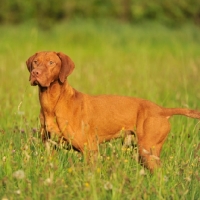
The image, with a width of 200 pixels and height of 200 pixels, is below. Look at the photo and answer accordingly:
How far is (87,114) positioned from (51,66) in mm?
592

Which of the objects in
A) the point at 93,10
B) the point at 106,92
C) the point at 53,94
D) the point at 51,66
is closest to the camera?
the point at 51,66

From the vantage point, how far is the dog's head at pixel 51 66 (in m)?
5.59

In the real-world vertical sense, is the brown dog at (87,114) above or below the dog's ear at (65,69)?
below

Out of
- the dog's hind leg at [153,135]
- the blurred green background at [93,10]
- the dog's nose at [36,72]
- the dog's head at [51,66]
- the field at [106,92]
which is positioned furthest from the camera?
Result: the blurred green background at [93,10]

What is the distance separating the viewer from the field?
4.57m

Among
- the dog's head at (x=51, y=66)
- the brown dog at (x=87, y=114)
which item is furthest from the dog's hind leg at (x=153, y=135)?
the dog's head at (x=51, y=66)

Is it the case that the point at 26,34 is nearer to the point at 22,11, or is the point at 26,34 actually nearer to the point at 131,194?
the point at 22,11

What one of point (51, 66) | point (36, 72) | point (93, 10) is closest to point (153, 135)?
point (51, 66)

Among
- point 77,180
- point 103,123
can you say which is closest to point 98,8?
point 103,123

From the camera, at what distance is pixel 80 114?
585 cm

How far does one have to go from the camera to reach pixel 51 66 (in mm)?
5680

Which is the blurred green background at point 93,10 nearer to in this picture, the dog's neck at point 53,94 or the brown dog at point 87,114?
the brown dog at point 87,114

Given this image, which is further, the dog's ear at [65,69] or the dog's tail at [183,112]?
the dog's tail at [183,112]

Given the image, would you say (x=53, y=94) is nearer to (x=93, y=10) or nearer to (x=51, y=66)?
(x=51, y=66)
